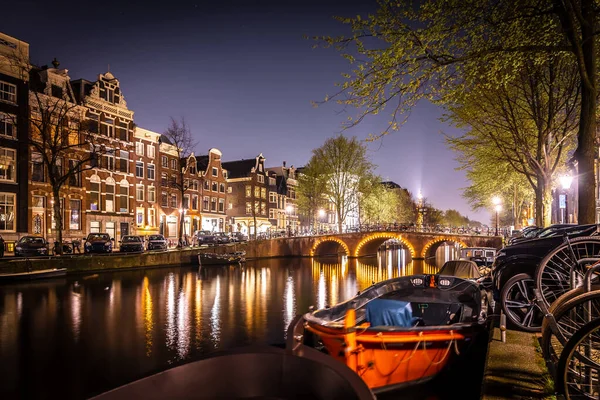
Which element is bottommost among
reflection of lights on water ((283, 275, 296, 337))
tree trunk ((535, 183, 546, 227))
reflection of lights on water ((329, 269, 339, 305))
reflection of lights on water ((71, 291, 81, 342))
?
reflection of lights on water ((329, 269, 339, 305))

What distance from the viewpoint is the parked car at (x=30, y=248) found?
1049 inches

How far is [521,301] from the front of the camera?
28.8 ft

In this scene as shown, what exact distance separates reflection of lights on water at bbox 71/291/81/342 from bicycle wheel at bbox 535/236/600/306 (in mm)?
12684

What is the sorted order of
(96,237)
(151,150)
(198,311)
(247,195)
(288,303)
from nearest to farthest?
(198,311) < (288,303) < (96,237) < (151,150) < (247,195)

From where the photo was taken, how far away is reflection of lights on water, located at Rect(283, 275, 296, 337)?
54.8 ft

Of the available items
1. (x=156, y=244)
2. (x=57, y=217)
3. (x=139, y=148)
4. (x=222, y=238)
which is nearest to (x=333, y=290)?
(x=57, y=217)

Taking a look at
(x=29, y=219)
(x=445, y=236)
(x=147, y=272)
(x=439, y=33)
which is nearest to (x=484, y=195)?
(x=445, y=236)

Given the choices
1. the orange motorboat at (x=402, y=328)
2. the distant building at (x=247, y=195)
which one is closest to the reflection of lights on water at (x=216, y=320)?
the orange motorboat at (x=402, y=328)

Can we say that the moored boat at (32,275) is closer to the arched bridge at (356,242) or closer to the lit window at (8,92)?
the lit window at (8,92)

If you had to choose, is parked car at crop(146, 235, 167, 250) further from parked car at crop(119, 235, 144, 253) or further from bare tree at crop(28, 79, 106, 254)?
bare tree at crop(28, 79, 106, 254)

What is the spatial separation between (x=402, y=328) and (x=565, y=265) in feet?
9.39

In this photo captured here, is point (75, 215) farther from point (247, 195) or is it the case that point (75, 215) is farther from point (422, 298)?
point (422, 298)

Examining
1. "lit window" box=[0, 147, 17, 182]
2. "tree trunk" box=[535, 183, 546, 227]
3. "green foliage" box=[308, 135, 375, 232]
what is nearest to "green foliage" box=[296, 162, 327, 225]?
"green foliage" box=[308, 135, 375, 232]

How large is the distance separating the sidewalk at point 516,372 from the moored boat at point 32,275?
24550 mm
